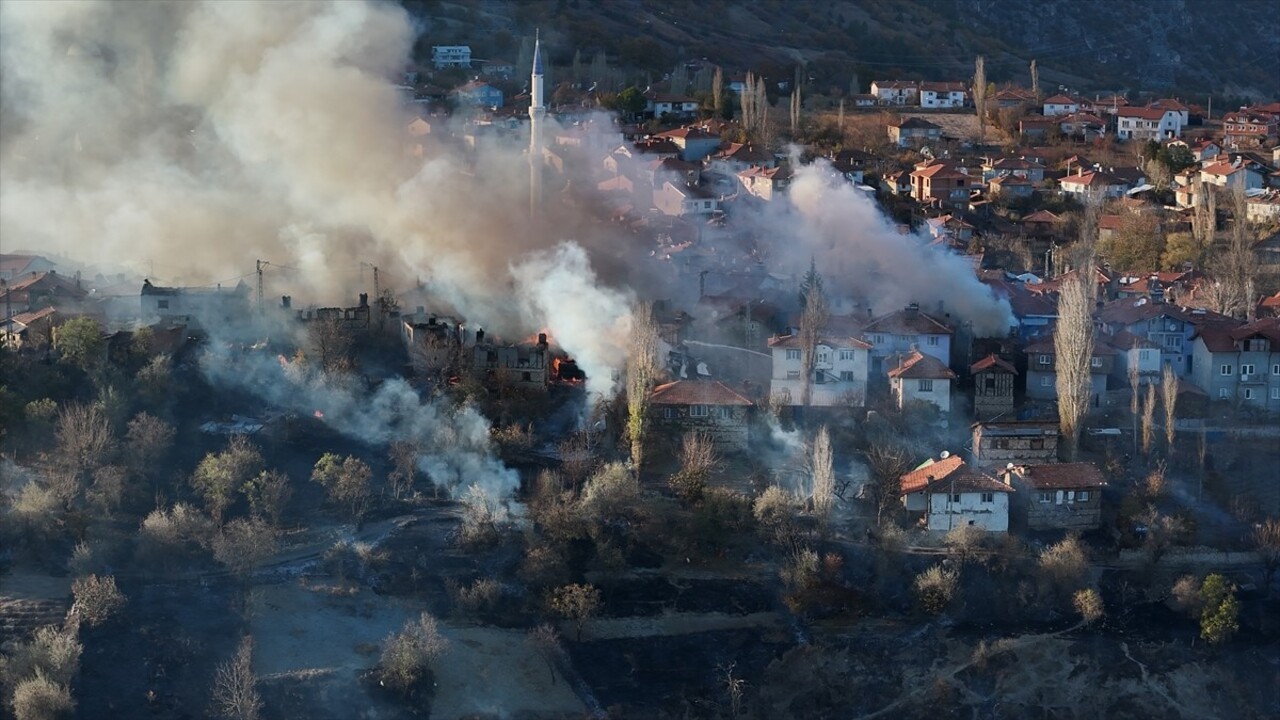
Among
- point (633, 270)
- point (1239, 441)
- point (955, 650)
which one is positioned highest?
point (633, 270)

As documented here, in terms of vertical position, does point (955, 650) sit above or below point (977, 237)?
below

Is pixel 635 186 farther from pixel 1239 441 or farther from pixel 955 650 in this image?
pixel 955 650

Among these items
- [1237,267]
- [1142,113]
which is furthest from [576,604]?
[1142,113]

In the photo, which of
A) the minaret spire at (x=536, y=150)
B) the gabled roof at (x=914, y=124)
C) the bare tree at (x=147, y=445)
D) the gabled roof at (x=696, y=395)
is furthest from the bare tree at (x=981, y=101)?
the bare tree at (x=147, y=445)

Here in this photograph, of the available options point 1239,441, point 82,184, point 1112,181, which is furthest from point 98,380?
point 1112,181

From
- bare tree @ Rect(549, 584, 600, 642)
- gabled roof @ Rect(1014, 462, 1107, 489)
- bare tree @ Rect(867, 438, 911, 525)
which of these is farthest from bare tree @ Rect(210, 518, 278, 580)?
gabled roof @ Rect(1014, 462, 1107, 489)

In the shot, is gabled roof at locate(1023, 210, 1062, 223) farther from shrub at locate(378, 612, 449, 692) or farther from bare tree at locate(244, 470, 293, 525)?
shrub at locate(378, 612, 449, 692)
